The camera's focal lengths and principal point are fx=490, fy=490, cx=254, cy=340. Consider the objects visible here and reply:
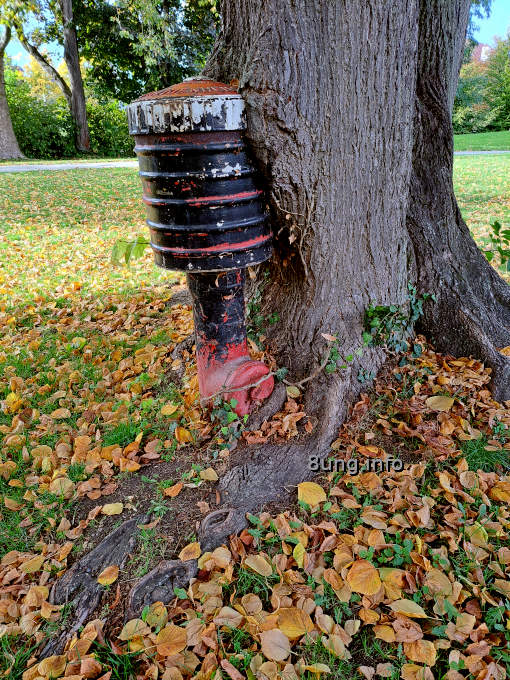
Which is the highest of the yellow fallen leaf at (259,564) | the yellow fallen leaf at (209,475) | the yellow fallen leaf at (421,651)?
the yellow fallen leaf at (209,475)

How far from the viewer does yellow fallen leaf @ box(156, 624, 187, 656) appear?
64.5 inches

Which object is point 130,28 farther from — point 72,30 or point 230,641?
point 230,641

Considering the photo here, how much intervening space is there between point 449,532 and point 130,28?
829 inches

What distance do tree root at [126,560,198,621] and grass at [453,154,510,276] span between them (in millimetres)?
3908

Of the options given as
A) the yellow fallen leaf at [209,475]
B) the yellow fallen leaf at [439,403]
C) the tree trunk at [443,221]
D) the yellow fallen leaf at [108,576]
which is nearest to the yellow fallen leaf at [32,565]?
the yellow fallen leaf at [108,576]

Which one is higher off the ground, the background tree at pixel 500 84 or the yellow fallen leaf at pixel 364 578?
the background tree at pixel 500 84

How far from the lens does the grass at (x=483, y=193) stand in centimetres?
635

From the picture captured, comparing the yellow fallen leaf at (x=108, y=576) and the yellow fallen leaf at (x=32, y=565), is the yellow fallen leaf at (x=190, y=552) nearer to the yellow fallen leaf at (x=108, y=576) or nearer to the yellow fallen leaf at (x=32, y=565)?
the yellow fallen leaf at (x=108, y=576)

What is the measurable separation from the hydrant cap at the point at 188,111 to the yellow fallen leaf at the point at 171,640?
177 cm

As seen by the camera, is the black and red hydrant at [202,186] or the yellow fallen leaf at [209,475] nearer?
the black and red hydrant at [202,186]

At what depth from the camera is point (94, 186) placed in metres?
10.6

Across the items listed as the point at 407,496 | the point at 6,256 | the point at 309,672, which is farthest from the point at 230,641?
the point at 6,256

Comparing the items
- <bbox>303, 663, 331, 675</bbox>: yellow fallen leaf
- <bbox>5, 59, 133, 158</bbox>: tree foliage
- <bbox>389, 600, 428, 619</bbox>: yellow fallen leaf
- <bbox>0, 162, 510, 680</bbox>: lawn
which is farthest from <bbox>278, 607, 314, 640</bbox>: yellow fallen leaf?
<bbox>5, 59, 133, 158</bbox>: tree foliage

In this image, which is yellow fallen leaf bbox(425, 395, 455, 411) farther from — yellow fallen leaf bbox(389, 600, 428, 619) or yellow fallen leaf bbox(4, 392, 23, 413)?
yellow fallen leaf bbox(4, 392, 23, 413)
